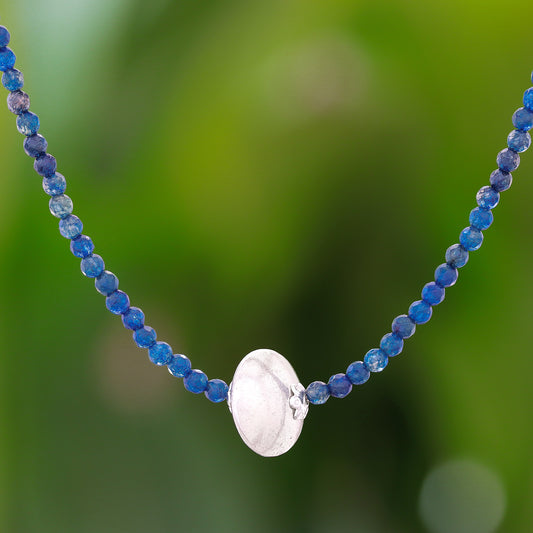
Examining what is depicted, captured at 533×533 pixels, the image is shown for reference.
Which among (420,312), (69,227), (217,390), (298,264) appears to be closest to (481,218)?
(420,312)

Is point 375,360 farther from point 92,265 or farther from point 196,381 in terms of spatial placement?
point 92,265

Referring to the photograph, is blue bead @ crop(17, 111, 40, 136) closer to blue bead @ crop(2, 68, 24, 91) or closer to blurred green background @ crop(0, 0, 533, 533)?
blue bead @ crop(2, 68, 24, 91)

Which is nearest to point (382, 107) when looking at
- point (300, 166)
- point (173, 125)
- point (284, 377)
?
point (300, 166)

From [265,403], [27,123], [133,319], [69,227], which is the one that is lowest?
[265,403]

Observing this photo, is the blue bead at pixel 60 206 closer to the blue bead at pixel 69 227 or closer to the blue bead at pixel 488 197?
the blue bead at pixel 69 227

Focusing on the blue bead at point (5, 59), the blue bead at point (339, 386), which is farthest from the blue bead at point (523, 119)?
the blue bead at point (5, 59)

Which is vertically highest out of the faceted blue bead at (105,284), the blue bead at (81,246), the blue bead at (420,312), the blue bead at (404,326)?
the blue bead at (81,246)
